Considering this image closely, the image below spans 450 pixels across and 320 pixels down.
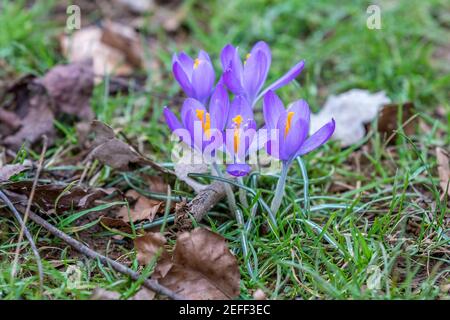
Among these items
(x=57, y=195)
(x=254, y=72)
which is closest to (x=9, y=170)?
(x=57, y=195)

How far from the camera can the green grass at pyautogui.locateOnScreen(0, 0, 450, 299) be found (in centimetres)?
200

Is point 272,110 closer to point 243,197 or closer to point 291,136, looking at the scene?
point 291,136

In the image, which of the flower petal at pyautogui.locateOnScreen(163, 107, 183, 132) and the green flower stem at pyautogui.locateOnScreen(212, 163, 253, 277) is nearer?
the flower petal at pyautogui.locateOnScreen(163, 107, 183, 132)

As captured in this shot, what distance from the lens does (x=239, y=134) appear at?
6.42ft

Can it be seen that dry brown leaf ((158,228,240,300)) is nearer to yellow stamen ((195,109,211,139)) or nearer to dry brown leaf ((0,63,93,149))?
yellow stamen ((195,109,211,139))

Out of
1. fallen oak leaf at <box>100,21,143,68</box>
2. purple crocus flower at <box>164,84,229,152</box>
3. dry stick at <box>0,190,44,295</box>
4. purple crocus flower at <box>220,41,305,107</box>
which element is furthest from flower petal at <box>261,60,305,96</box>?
fallen oak leaf at <box>100,21,143,68</box>

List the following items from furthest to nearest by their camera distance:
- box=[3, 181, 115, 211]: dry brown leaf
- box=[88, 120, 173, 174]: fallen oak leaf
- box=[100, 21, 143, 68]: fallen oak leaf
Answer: box=[100, 21, 143, 68]: fallen oak leaf < box=[88, 120, 173, 174]: fallen oak leaf < box=[3, 181, 115, 211]: dry brown leaf

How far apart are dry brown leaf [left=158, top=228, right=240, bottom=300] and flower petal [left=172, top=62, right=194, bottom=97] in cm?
50

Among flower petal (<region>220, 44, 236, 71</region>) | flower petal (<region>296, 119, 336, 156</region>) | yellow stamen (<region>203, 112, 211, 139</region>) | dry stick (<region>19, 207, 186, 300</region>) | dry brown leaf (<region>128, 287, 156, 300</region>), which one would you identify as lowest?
dry brown leaf (<region>128, 287, 156, 300</region>)

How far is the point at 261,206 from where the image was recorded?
225cm

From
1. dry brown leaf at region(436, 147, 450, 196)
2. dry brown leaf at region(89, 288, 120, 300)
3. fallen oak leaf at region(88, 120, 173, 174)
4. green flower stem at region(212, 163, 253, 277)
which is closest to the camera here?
dry brown leaf at region(89, 288, 120, 300)

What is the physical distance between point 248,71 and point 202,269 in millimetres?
697
